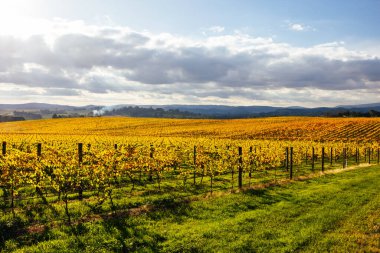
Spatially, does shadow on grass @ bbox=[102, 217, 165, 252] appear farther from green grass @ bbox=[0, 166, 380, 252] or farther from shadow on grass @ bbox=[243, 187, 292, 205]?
shadow on grass @ bbox=[243, 187, 292, 205]

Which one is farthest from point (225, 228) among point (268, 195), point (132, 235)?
point (268, 195)

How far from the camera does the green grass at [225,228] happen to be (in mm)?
11680

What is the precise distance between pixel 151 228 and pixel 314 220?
6.96m

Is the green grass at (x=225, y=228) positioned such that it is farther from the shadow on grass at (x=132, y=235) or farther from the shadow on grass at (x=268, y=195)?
the shadow on grass at (x=268, y=195)

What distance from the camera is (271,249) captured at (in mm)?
11523

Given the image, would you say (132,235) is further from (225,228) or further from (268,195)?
(268,195)

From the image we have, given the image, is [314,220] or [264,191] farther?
[264,191]

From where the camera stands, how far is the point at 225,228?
13.4 meters

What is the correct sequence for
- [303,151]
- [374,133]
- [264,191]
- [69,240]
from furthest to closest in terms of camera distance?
[374,133]
[303,151]
[264,191]
[69,240]

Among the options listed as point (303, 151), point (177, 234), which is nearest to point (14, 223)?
point (177, 234)

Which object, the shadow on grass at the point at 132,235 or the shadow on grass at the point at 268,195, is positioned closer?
the shadow on grass at the point at 132,235

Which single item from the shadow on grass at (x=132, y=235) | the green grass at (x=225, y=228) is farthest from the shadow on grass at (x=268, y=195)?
the shadow on grass at (x=132, y=235)

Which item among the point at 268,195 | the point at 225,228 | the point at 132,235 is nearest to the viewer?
the point at 132,235

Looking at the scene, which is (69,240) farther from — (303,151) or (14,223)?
(303,151)
